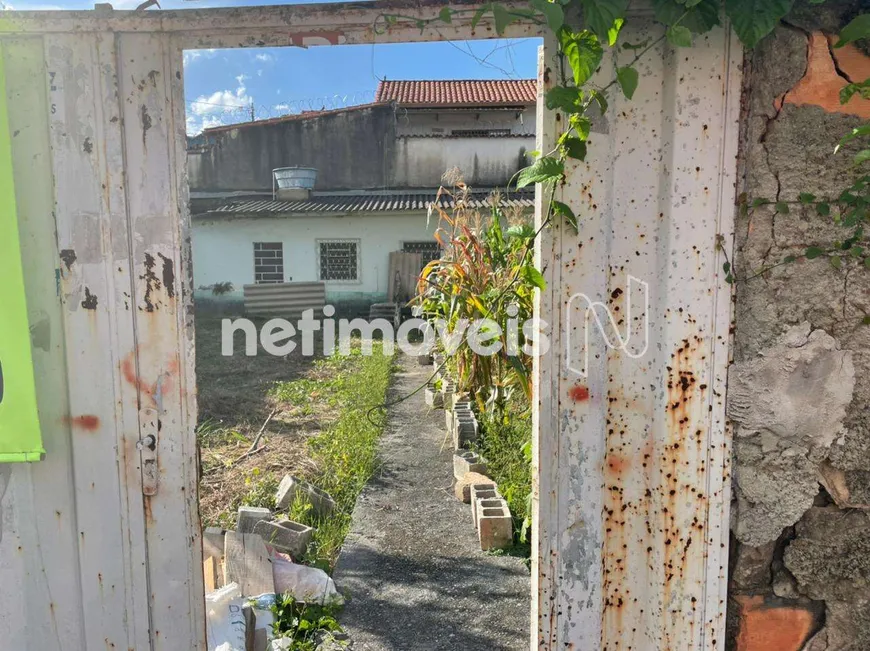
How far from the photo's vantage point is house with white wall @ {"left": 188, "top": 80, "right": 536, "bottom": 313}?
15.2 m

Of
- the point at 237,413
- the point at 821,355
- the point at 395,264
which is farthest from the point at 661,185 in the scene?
the point at 395,264

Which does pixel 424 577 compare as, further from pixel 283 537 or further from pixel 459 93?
pixel 459 93

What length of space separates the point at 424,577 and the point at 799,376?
226 cm

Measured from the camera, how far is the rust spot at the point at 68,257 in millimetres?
1762

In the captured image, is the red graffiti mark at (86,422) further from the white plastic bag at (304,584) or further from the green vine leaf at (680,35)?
the green vine leaf at (680,35)

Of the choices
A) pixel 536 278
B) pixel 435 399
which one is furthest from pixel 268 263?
pixel 536 278

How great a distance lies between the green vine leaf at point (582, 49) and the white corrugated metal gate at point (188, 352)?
16 centimetres

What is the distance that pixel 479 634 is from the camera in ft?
9.29

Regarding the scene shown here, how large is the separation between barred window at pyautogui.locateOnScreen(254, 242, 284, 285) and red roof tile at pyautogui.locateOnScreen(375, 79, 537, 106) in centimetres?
566

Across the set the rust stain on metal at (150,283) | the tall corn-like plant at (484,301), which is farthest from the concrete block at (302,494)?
the rust stain on metal at (150,283)

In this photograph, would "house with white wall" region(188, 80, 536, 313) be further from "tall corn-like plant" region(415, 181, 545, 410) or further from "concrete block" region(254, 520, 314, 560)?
"concrete block" region(254, 520, 314, 560)

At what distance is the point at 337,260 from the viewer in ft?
50.8

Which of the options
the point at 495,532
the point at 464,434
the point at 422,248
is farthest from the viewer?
the point at 422,248

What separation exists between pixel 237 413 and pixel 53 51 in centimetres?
501
